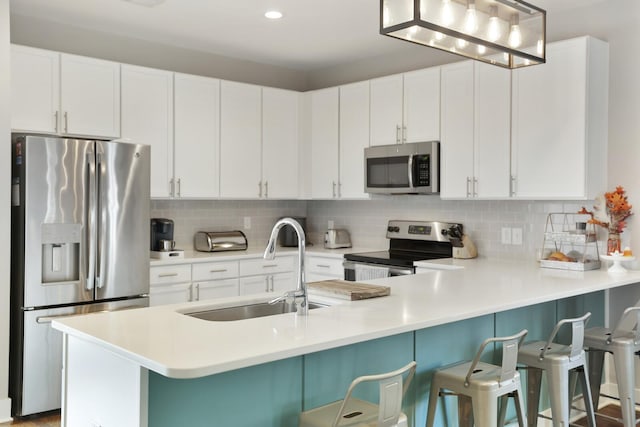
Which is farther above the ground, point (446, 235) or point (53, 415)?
point (446, 235)

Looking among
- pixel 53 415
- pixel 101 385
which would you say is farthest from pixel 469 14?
pixel 53 415

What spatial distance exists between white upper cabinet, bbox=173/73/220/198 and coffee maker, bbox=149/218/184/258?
25cm

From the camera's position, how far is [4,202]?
12.1ft

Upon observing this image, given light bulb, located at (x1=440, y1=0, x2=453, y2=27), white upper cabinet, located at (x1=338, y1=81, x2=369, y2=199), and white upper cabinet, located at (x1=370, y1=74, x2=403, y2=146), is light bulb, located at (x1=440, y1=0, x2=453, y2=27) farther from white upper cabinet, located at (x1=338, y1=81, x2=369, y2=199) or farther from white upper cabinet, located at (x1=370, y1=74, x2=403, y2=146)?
white upper cabinet, located at (x1=338, y1=81, x2=369, y2=199)

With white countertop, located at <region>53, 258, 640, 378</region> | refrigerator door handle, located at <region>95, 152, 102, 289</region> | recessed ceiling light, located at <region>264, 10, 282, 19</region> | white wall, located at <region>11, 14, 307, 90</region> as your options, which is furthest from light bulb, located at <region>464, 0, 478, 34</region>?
white wall, located at <region>11, 14, 307, 90</region>

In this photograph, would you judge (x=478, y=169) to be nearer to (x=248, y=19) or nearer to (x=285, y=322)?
(x=248, y=19)

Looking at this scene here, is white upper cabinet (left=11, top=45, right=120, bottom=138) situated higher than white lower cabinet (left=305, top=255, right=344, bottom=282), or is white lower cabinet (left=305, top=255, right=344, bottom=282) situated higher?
white upper cabinet (left=11, top=45, right=120, bottom=138)

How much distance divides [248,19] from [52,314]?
2.41 metres

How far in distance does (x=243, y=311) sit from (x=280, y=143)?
9.73ft

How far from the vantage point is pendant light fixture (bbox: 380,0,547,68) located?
227 cm

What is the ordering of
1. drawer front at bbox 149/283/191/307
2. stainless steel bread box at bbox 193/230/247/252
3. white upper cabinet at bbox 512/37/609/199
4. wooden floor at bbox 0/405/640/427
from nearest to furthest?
wooden floor at bbox 0/405/640/427 → white upper cabinet at bbox 512/37/609/199 → drawer front at bbox 149/283/191/307 → stainless steel bread box at bbox 193/230/247/252

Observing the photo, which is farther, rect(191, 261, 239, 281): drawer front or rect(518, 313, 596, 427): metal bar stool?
rect(191, 261, 239, 281): drawer front

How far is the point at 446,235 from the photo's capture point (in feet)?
15.7

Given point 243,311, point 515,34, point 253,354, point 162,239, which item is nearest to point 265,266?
point 162,239
